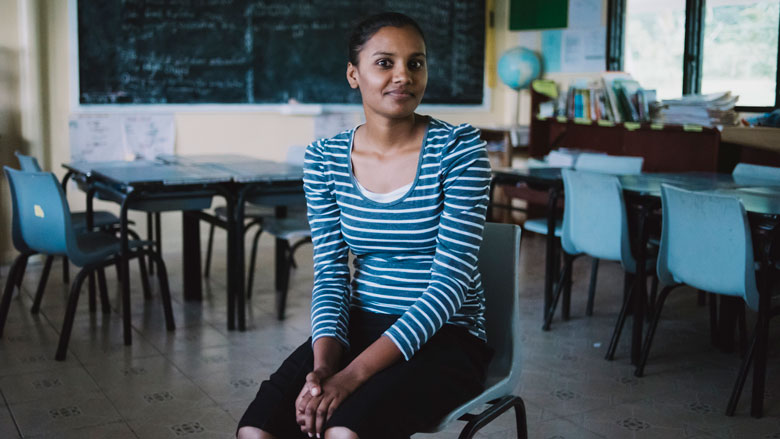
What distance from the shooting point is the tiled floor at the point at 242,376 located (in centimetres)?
268

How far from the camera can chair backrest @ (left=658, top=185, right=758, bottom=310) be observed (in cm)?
280

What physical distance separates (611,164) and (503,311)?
282 centimetres

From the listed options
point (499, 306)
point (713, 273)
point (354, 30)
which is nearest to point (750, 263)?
point (713, 273)

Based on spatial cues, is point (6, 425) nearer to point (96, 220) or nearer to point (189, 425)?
point (189, 425)

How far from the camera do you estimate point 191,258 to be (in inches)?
168

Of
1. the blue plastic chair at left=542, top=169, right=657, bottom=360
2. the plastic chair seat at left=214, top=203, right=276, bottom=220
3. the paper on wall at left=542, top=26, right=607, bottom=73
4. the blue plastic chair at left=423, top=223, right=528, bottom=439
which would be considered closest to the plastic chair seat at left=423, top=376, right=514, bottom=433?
the blue plastic chair at left=423, top=223, right=528, bottom=439

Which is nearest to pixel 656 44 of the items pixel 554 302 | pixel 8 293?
pixel 554 302

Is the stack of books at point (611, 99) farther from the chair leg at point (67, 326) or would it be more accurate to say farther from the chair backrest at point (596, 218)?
the chair leg at point (67, 326)

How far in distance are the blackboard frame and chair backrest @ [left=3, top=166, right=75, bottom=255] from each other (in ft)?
5.73

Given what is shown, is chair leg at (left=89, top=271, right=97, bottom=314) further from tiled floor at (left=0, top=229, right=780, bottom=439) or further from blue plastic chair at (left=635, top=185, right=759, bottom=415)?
blue plastic chair at (left=635, top=185, right=759, bottom=415)

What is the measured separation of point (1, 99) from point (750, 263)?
168 inches

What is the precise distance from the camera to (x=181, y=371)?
3.20 metres

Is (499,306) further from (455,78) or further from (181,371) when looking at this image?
(455,78)

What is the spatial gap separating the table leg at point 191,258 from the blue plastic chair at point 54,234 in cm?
56
